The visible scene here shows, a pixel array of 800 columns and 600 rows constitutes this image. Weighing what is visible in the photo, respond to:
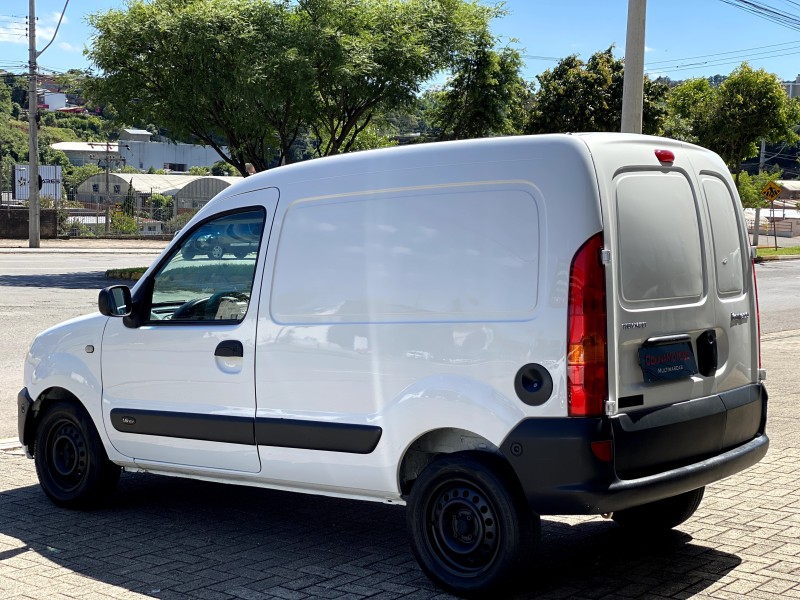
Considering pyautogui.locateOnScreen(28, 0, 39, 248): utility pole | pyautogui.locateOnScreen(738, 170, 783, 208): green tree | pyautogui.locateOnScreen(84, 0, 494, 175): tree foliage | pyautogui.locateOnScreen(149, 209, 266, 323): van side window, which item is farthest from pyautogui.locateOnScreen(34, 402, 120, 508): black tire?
pyautogui.locateOnScreen(738, 170, 783, 208): green tree

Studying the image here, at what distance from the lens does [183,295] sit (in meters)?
6.02

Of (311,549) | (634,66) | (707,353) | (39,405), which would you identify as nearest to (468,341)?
(707,353)

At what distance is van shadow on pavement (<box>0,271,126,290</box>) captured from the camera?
23.3m

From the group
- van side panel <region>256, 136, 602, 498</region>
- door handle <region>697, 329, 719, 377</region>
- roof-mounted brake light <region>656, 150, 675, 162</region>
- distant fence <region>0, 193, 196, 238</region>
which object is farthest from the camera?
distant fence <region>0, 193, 196, 238</region>

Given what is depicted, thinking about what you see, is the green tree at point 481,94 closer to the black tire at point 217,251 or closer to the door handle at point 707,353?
the black tire at point 217,251

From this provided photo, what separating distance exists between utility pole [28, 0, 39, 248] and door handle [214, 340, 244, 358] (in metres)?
37.2

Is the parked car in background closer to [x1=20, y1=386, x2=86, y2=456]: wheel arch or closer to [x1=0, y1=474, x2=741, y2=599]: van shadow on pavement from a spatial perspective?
[x1=20, y1=386, x2=86, y2=456]: wheel arch

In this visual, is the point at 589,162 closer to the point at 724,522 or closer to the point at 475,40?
the point at 724,522

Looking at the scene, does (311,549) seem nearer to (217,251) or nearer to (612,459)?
(217,251)

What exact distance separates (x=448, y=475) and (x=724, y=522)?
208 cm

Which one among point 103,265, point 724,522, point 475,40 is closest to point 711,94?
point 475,40

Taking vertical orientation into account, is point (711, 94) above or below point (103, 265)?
above

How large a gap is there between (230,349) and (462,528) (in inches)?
62.3

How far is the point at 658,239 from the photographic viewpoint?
4.82 m
